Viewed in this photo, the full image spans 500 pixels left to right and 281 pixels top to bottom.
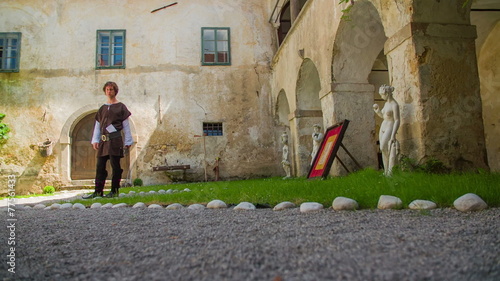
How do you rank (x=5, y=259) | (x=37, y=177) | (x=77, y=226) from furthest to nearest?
(x=37, y=177) → (x=77, y=226) → (x=5, y=259)

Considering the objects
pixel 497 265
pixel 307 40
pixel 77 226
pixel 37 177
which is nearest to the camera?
pixel 497 265

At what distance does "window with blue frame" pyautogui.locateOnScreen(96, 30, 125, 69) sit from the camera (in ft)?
36.9

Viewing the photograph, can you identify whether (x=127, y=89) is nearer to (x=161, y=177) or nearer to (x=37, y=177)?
(x=161, y=177)

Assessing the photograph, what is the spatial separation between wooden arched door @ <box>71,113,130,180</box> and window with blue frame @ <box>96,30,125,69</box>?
1.81 m

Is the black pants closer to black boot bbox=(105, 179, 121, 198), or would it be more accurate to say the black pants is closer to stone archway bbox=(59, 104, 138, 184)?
black boot bbox=(105, 179, 121, 198)

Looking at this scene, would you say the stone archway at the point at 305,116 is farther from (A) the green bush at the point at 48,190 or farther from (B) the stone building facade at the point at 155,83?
(A) the green bush at the point at 48,190

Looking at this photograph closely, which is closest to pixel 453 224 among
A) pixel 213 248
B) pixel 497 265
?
pixel 497 265

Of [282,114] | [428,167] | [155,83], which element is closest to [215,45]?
[155,83]

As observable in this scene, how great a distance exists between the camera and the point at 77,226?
237 cm

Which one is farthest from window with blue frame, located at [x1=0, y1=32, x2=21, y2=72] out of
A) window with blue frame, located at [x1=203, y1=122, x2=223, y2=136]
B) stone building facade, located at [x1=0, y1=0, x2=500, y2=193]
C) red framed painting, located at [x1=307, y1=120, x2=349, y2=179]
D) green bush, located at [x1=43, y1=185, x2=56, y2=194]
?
red framed painting, located at [x1=307, y1=120, x2=349, y2=179]

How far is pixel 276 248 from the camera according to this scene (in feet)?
4.67

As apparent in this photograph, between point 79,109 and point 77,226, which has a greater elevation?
point 79,109

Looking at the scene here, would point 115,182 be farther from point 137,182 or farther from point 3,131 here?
point 3,131

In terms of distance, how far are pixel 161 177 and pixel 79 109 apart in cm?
334
